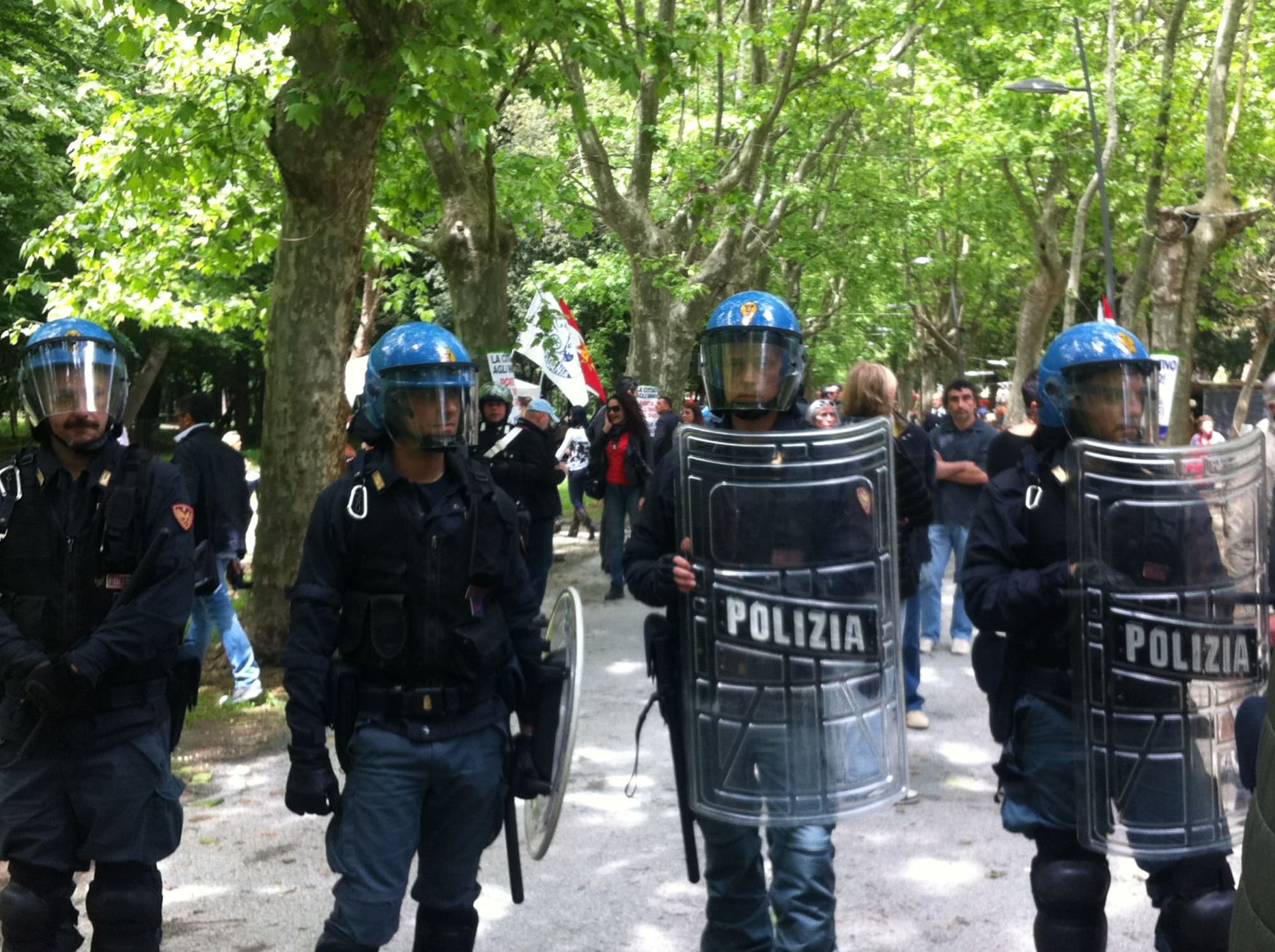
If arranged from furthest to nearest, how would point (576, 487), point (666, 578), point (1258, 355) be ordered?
point (1258, 355) < point (576, 487) < point (666, 578)

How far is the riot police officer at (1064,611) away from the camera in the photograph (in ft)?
11.8

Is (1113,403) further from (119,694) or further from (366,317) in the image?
(366,317)

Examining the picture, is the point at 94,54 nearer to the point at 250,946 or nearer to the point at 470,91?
the point at 470,91

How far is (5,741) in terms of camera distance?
155 inches

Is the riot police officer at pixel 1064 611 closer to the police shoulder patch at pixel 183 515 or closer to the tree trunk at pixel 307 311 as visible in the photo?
the police shoulder patch at pixel 183 515

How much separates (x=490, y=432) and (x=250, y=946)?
20.8 feet

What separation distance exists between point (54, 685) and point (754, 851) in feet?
6.14

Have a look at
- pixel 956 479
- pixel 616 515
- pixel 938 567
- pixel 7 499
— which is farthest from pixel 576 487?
pixel 7 499

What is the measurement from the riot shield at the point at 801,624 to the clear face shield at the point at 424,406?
661 mm

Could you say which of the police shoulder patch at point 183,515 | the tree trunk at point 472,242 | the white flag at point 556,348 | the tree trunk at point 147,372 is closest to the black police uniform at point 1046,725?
the police shoulder patch at point 183,515

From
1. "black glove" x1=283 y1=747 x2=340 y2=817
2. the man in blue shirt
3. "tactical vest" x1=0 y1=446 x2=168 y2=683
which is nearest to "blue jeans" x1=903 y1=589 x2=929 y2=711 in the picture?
the man in blue shirt

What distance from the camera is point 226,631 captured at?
8.48 meters

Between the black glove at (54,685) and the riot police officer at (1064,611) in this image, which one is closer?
the riot police officer at (1064,611)

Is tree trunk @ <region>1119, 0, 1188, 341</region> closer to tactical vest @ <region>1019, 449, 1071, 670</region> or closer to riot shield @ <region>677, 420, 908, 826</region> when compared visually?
tactical vest @ <region>1019, 449, 1071, 670</region>
